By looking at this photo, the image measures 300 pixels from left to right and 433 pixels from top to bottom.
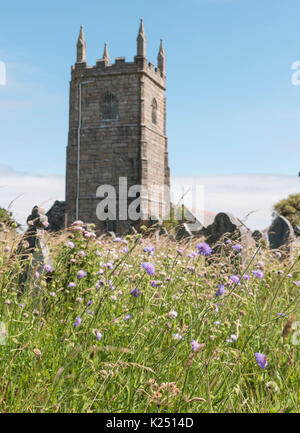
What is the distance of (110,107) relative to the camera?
104 feet

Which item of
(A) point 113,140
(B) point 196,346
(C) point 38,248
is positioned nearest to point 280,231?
(C) point 38,248

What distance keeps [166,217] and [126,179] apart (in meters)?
4.00

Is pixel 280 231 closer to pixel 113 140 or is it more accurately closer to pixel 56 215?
pixel 113 140

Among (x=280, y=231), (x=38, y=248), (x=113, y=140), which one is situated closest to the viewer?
(x=38, y=248)

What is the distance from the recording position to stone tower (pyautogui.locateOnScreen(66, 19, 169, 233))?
3059 centimetres

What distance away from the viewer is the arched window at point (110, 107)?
31.6 m

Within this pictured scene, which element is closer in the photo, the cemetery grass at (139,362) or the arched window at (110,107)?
the cemetery grass at (139,362)

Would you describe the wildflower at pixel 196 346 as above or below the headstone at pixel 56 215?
below

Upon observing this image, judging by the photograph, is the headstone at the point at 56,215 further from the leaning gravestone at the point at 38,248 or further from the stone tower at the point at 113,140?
the leaning gravestone at the point at 38,248

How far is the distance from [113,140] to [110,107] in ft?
7.91

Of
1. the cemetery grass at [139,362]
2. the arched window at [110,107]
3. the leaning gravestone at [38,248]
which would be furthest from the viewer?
the arched window at [110,107]

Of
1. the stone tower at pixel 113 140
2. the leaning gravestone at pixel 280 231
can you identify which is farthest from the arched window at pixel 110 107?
the leaning gravestone at pixel 280 231

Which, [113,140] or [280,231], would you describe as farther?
[113,140]

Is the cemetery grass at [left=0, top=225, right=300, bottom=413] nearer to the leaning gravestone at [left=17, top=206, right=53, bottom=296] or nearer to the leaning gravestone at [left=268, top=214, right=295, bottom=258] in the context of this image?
the leaning gravestone at [left=17, top=206, right=53, bottom=296]
